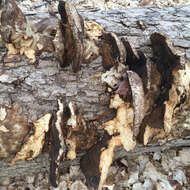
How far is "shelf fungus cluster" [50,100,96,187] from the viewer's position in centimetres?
131

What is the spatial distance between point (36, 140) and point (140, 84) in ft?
2.70

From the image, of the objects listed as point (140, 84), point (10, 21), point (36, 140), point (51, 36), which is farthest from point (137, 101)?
point (10, 21)

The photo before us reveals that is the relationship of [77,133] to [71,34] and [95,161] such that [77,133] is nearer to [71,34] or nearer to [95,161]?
[95,161]

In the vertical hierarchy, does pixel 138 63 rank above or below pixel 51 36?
below

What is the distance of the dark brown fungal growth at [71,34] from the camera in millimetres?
1314

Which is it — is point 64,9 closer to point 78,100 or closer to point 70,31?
point 70,31

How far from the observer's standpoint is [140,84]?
50.3 inches

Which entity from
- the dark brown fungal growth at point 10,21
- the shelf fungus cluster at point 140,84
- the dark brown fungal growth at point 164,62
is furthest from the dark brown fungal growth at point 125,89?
the dark brown fungal growth at point 10,21

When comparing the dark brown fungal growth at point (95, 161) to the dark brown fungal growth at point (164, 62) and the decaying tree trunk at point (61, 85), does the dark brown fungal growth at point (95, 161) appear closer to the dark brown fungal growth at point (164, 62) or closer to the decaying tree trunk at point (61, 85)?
the decaying tree trunk at point (61, 85)

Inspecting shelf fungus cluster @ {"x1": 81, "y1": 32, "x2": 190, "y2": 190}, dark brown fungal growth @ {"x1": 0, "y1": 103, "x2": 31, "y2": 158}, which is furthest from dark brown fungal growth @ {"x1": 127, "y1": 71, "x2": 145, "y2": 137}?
dark brown fungal growth @ {"x1": 0, "y1": 103, "x2": 31, "y2": 158}

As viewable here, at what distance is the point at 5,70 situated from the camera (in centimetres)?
152

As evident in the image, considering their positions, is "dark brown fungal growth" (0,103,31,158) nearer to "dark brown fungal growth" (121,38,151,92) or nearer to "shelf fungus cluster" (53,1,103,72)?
"shelf fungus cluster" (53,1,103,72)

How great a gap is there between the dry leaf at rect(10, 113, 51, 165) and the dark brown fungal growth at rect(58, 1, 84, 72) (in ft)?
1.38

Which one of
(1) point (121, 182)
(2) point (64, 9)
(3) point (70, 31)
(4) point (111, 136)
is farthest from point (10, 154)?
(1) point (121, 182)
